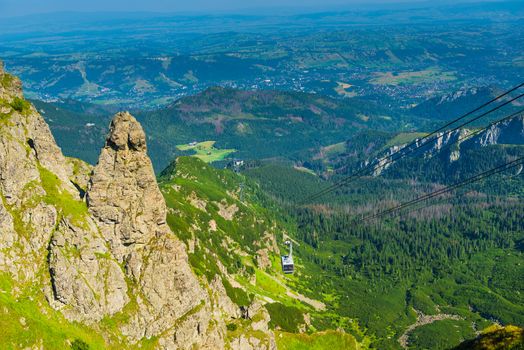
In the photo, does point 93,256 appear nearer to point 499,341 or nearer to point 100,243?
point 100,243

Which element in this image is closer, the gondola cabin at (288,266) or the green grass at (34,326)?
the green grass at (34,326)

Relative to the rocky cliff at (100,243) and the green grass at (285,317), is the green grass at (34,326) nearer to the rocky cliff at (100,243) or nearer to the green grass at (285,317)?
the rocky cliff at (100,243)

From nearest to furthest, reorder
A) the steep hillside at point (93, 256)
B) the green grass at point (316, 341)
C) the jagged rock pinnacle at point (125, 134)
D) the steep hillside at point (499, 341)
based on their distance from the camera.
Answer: the steep hillside at point (499, 341), the steep hillside at point (93, 256), the jagged rock pinnacle at point (125, 134), the green grass at point (316, 341)

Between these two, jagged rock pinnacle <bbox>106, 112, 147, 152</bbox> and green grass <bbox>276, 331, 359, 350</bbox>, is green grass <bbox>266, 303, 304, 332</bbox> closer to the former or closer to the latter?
green grass <bbox>276, 331, 359, 350</bbox>

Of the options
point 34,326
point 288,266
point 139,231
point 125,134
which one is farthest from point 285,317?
point 34,326

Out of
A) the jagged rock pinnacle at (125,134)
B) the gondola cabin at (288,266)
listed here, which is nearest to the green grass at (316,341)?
the gondola cabin at (288,266)

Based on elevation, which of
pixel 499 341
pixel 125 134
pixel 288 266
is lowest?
pixel 288 266

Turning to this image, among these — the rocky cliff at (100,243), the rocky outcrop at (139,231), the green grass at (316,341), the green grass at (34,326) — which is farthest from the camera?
the green grass at (316,341)

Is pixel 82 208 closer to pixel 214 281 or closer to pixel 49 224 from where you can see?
pixel 49 224
